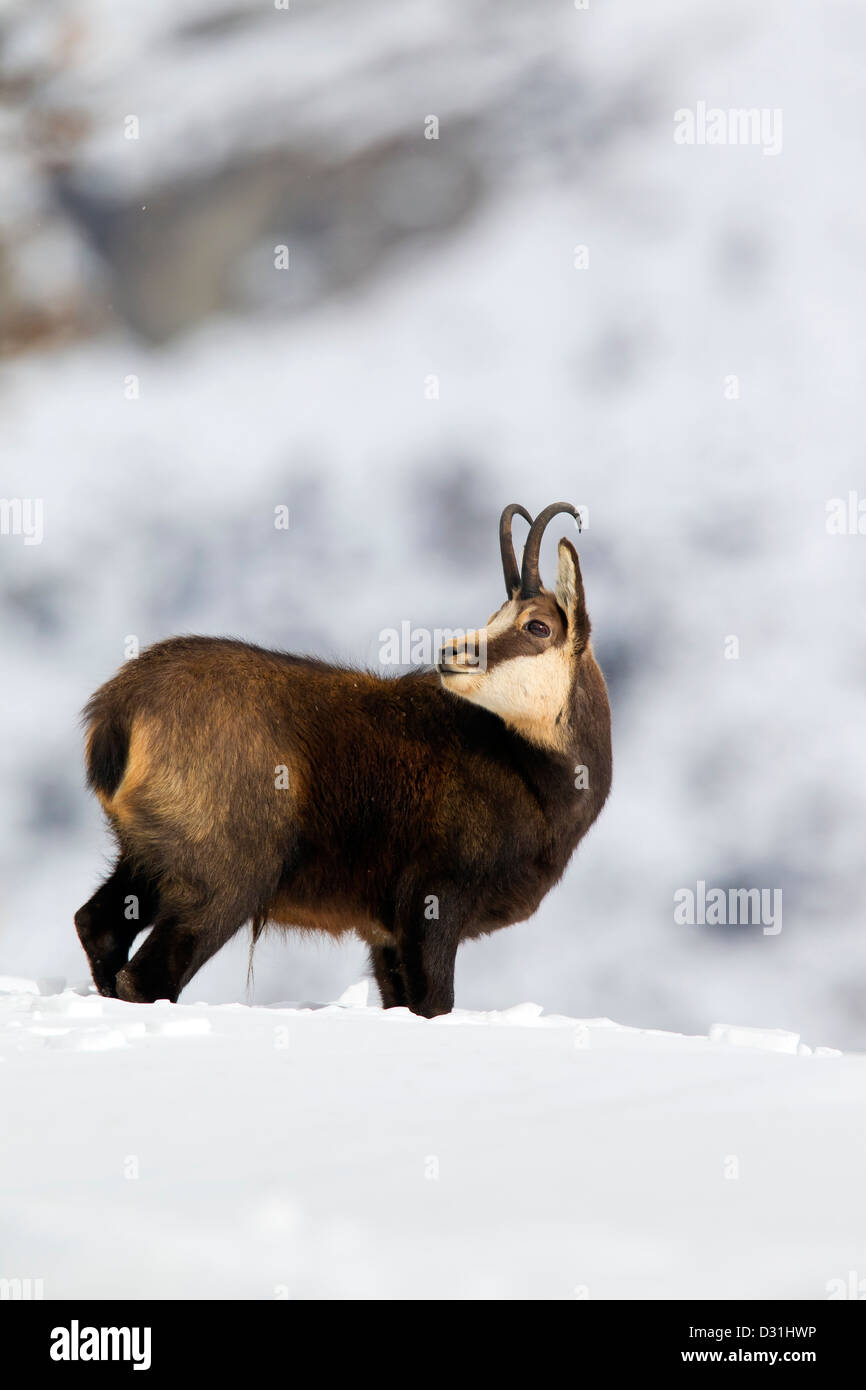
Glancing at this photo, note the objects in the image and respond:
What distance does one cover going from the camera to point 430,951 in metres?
6.63

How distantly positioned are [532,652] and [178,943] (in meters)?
2.13

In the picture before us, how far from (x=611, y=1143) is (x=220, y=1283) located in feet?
3.40

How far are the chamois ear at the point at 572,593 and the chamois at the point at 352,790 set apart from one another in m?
0.01

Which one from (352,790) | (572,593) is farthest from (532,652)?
(352,790)

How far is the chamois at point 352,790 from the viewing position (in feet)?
20.5

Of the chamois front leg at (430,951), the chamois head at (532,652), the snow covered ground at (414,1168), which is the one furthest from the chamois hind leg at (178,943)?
the snow covered ground at (414,1168)

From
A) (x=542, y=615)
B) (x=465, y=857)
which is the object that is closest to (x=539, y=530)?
(x=542, y=615)

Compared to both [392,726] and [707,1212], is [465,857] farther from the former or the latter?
[707,1212]

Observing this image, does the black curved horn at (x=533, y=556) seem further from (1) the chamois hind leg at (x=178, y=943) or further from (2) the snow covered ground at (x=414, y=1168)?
(2) the snow covered ground at (x=414, y=1168)

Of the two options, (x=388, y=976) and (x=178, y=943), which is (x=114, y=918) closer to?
(x=178, y=943)

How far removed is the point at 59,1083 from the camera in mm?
3760

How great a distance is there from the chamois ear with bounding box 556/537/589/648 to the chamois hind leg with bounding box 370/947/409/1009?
181cm

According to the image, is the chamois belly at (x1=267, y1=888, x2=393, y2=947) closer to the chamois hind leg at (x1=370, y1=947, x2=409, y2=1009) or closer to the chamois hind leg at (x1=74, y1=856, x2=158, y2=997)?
the chamois hind leg at (x1=370, y1=947, x2=409, y2=1009)

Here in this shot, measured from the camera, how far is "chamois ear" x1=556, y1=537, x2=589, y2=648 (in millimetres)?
7105
